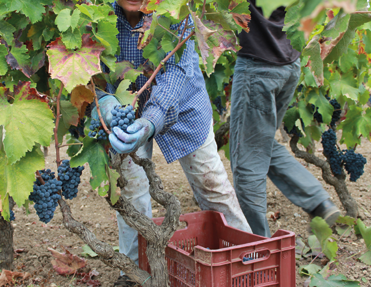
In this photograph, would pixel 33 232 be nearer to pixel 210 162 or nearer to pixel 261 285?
pixel 210 162

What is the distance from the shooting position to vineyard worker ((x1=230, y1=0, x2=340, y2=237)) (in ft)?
7.69

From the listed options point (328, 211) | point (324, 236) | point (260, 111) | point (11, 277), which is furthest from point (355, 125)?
point (11, 277)

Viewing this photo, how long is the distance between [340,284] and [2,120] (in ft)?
5.63

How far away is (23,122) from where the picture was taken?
53.0 inches

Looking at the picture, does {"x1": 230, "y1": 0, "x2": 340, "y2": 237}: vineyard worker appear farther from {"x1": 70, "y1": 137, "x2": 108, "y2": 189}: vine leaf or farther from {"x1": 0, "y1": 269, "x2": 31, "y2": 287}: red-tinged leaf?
{"x1": 0, "y1": 269, "x2": 31, "y2": 287}: red-tinged leaf

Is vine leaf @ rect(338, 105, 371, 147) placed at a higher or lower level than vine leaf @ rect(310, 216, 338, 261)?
higher

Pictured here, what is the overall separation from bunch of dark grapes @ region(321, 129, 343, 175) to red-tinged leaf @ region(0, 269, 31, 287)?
2525 millimetres

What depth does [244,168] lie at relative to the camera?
246cm

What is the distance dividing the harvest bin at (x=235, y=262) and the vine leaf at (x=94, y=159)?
1.66 feet

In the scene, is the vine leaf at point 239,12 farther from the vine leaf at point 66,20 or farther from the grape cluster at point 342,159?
the grape cluster at point 342,159

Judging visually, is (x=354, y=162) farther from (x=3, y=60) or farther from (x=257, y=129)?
(x=3, y=60)

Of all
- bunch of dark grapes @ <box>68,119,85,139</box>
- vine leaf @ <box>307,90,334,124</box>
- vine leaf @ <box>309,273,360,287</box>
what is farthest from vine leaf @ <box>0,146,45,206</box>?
vine leaf @ <box>307,90,334,124</box>

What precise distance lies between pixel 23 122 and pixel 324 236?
1.87 m

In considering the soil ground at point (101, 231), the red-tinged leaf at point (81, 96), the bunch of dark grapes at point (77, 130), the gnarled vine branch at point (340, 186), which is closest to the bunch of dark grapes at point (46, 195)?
the red-tinged leaf at point (81, 96)
